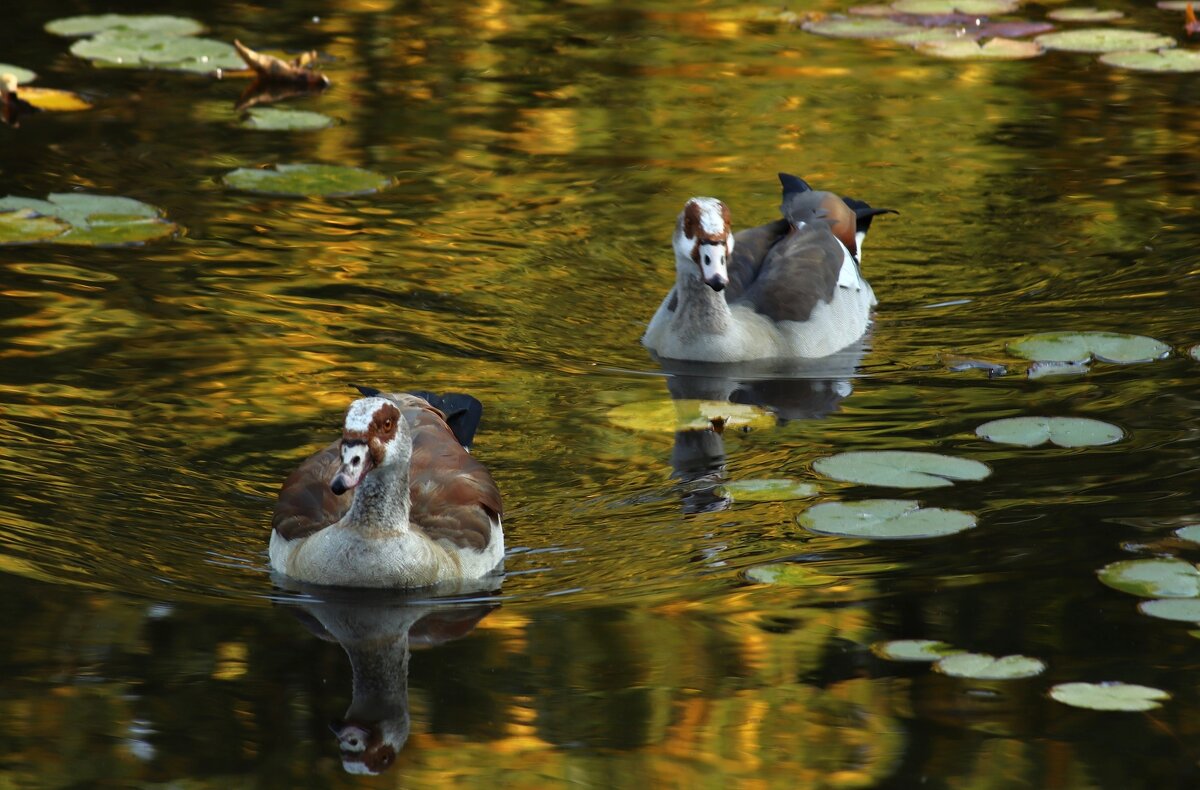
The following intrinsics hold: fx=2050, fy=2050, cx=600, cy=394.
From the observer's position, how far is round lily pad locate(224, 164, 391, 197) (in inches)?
512

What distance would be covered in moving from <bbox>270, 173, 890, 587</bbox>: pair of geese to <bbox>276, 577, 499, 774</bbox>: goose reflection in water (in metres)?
0.08

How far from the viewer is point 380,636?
7.44m

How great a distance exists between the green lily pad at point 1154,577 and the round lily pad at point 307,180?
22.1 ft

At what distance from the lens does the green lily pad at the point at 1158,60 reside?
1544 cm

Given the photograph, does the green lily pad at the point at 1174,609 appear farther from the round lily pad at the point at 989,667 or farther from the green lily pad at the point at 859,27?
the green lily pad at the point at 859,27

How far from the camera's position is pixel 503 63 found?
15953mm

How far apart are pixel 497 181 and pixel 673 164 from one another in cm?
128

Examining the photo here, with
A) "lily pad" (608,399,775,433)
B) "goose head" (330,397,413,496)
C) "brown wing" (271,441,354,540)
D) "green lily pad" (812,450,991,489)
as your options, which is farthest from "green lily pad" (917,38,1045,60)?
"goose head" (330,397,413,496)

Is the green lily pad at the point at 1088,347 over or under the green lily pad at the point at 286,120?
under

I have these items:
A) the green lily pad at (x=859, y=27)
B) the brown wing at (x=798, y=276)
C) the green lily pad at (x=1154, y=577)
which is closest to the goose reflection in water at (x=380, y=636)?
the green lily pad at (x=1154, y=577)

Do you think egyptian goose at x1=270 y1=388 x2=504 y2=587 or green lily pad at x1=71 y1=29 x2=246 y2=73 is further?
green lily pad at x1=71 y1=29 x2=246 y2=73

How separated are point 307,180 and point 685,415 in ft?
13.4

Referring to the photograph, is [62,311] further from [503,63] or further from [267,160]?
[503,63]

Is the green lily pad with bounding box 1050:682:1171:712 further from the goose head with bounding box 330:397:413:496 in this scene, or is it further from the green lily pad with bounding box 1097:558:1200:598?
the goose head with bounding box 330:397:413:496
